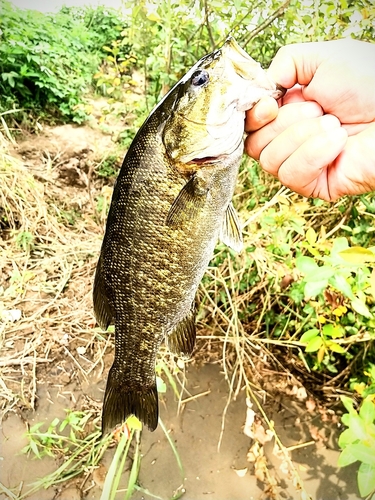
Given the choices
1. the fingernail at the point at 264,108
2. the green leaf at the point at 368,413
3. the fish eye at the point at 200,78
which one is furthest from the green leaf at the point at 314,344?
the fish eye at the point at 200,78

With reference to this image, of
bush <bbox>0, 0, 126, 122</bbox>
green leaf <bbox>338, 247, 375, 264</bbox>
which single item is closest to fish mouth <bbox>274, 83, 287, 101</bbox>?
green leaf <bbox>338, 247, 375, 264</bbox>

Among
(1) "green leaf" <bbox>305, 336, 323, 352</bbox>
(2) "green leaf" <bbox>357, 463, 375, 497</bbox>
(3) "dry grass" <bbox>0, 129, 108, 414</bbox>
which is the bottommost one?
(3) "dry grass" <bbox>0, 129, 108, 414</bbox>

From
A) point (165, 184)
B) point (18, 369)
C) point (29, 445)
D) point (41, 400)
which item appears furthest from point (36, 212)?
point (165, 184)

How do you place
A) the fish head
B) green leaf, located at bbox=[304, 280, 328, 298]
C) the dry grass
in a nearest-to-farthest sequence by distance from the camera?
the fish head, green leaf, located at bbox=[304, 280, 328, 298], the dry grass

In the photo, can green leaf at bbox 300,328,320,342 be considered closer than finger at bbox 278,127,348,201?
No

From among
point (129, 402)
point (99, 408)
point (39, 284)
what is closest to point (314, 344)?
point (129, 402)

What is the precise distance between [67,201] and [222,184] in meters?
2.49

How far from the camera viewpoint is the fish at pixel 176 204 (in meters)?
1.02

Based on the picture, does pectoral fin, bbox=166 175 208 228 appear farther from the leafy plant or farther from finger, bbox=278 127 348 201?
the leafy plant

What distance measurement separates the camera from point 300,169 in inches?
43.0

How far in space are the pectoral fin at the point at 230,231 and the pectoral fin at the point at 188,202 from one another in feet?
0.43

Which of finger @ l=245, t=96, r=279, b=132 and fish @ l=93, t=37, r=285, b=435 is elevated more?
finger @ l=245, t=96, r=279, b=132

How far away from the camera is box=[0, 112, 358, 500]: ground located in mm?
1898

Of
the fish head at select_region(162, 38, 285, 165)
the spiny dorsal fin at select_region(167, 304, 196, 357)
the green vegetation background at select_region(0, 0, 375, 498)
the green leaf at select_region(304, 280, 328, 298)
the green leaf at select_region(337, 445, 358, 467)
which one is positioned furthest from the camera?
Answer: the green vegetation background at select_region(0, 0, 375, 498)
